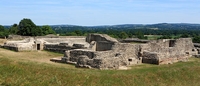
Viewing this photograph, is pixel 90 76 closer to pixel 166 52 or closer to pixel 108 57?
pixel 108 57

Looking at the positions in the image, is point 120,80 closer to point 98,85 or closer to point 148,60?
point 98,85

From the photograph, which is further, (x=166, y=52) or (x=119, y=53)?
(x=166, y=52)

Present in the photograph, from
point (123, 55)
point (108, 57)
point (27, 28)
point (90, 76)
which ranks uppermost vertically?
point (27, 28)

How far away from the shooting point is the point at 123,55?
67.9 feet

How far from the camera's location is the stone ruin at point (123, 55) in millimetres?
19359

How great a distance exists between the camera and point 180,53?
25.5 meters

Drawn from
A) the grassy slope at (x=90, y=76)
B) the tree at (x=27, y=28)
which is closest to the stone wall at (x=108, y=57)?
the grassy slope at (x=90, y=76)

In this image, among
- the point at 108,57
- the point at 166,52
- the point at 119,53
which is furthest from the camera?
the point at 166,52

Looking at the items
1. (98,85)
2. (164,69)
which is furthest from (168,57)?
(98,85)

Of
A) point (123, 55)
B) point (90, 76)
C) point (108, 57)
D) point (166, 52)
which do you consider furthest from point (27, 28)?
point (90, 76)

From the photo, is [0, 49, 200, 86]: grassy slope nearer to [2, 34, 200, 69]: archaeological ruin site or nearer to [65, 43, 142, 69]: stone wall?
[65, 43, 142, 69]: stone wall

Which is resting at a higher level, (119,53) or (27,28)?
(27,28)

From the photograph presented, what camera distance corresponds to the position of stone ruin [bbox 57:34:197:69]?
63.5 feet

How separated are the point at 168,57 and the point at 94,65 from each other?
26.7 ft
